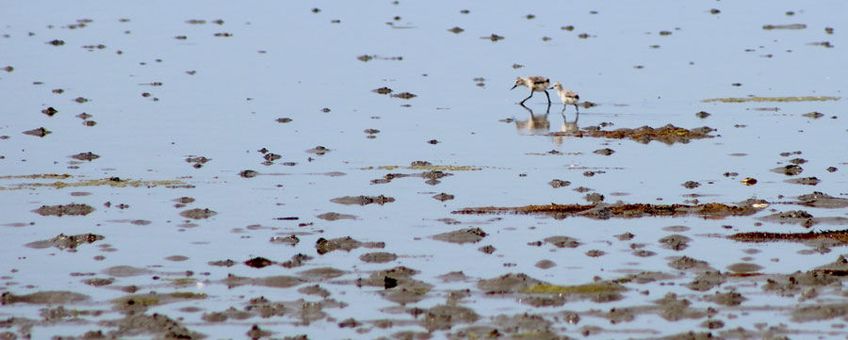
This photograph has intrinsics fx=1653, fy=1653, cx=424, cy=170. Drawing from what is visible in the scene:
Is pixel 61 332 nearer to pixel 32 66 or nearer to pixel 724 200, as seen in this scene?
pixel 724 200

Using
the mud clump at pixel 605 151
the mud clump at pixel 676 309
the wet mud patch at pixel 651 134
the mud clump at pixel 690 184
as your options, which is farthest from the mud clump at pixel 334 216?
the wet mud patch at pixel 651 134

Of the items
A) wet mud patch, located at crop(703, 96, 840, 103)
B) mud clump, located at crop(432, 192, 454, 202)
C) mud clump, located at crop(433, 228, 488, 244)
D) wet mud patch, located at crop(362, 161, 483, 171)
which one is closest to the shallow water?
wet mud patch, located at crop(362, 161, 483, 171)

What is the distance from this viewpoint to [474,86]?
1718 inches

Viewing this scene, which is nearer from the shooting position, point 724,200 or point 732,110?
point 724,200

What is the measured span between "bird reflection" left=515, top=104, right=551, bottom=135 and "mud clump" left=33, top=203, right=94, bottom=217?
38.6 feet

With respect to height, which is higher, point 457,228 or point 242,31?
point 242,31

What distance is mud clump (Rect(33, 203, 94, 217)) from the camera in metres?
26.1

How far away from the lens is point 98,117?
37.7m

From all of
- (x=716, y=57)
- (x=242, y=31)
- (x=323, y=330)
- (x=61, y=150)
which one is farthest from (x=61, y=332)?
(x=242, y=31)

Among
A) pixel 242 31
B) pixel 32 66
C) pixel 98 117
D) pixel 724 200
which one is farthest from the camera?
pixel 242 31

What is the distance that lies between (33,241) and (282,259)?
3983 mm

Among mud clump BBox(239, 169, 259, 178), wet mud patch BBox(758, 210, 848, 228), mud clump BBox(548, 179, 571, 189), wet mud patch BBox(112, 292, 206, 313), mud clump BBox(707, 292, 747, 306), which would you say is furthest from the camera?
mud clump BBox(239, 169, 259, 178)

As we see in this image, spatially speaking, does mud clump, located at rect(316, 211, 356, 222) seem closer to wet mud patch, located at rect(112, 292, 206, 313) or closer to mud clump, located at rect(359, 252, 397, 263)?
mud clump, located at rect(359, 252, 397, 263)

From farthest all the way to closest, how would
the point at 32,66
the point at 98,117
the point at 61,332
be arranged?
1. the point at 32,66
2. the point at 98,117
3. the point at 61,332
